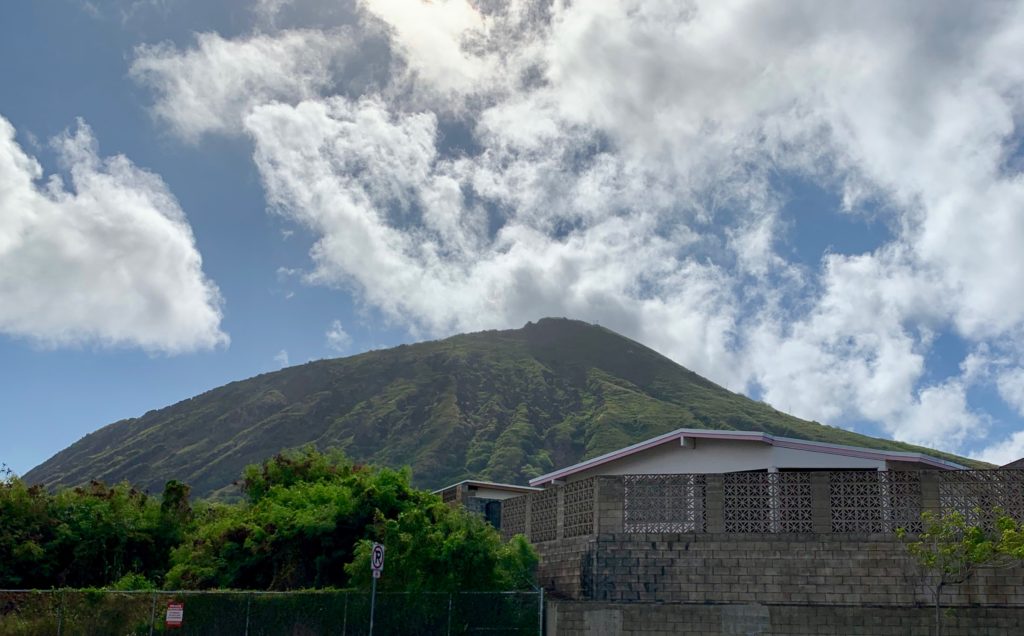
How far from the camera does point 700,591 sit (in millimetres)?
19438

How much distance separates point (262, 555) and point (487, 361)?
132024 mm

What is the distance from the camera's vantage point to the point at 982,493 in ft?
61.6

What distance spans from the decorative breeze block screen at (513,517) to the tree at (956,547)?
10.00 metres

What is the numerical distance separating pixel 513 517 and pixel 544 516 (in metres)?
2.34

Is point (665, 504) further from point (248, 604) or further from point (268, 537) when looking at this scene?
point (268, 537)

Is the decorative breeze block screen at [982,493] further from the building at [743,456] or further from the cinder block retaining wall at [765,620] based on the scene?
A: the cinder block retaining wall at [765,620]

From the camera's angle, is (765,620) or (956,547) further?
(765,620)

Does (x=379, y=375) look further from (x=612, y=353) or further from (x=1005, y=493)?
(x=1005, y=493)

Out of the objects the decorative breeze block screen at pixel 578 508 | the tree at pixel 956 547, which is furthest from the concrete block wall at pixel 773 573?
the decorative breeze block screen at pixel 578 508

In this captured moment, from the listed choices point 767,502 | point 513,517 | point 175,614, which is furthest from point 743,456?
point 175,614

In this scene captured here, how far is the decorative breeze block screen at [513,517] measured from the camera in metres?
25.2

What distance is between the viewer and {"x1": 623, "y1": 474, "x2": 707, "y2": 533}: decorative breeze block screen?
66.0 feet

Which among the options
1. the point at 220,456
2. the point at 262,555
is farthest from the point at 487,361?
the point at 262,555

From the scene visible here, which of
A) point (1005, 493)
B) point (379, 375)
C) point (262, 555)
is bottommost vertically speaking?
point (262, 555)
